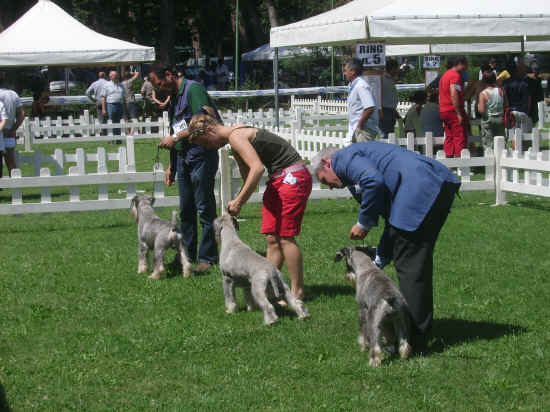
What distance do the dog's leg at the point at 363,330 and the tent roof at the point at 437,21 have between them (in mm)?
9043

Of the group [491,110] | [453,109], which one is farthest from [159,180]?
[491,110]

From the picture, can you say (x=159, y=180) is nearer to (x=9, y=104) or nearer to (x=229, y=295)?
(x=9, y=104)

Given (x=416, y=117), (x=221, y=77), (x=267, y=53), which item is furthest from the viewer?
(x=221, y=77)

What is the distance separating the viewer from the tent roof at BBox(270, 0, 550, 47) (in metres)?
13.9

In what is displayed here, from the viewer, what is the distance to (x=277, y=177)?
260 inches

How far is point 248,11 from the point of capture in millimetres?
48469

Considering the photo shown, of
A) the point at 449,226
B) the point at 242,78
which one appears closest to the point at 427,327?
the point at 449,226

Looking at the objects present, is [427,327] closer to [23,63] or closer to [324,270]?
[324,270]

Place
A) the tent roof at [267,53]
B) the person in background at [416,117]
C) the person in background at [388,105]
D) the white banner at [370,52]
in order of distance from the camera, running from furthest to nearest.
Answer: the tent roof at [267,53] < the person in background at [416,117] < the person in background at [388,105] < the white banner at [370,52]

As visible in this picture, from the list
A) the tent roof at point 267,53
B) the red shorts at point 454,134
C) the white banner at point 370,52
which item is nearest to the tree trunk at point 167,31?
the tent roof at point 267,53

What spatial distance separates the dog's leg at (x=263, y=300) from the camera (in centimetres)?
620

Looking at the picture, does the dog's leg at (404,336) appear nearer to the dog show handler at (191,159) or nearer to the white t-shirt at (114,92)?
the dog show handler at (191,159)

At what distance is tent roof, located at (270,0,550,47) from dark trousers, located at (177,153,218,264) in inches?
255

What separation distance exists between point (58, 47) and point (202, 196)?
55.6 ft
